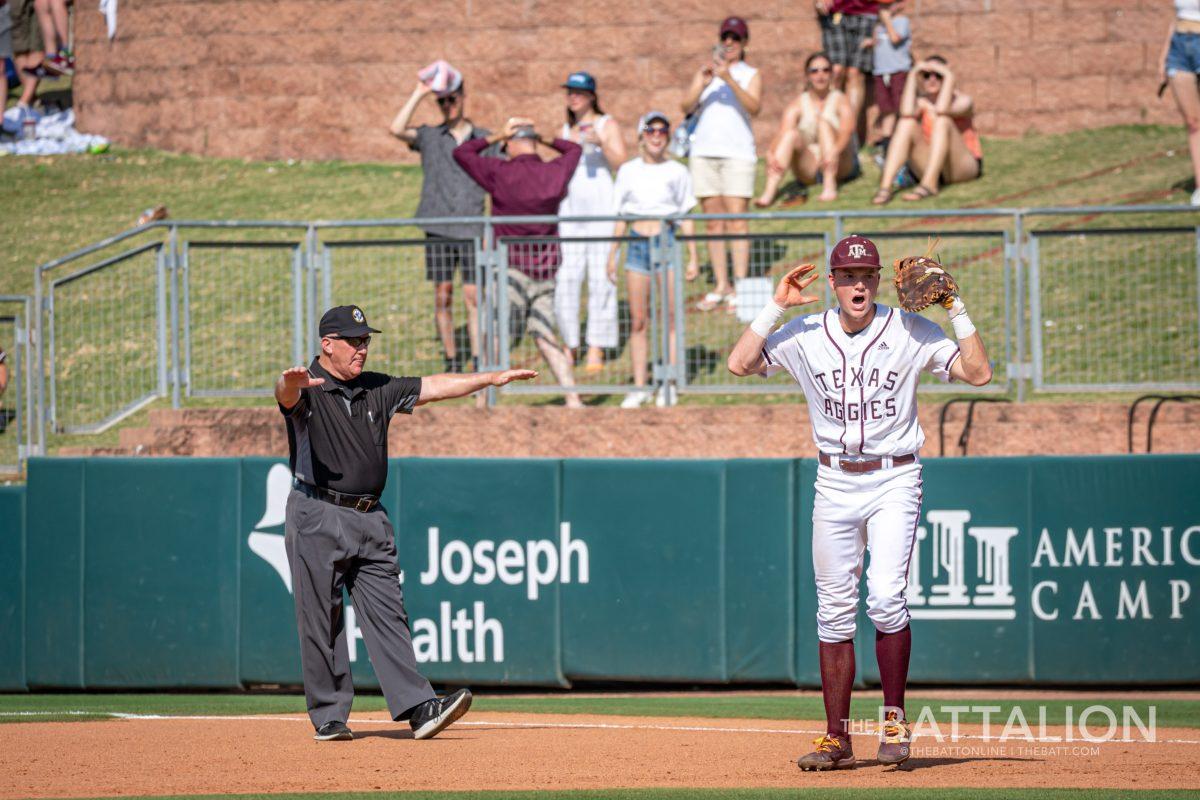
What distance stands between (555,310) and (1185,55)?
6.81m

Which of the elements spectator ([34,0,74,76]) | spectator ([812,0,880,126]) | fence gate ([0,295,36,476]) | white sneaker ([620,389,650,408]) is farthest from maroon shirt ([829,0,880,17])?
spectator ([34,0,74,76])

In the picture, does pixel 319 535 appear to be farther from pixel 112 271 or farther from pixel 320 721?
pixel 112 271

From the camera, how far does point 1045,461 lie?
11461 mm

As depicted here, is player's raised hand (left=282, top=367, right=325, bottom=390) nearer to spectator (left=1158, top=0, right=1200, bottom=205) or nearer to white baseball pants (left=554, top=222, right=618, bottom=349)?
white baseball pants (left=554, top=222, right=618, bottom=349)

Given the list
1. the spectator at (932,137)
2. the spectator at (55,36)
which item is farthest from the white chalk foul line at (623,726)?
the spectator at (55,36)

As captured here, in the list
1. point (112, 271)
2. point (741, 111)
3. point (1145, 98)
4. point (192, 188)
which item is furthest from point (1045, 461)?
point (192, 188)

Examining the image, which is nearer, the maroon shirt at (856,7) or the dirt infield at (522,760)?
the dirt infield at (522,760)

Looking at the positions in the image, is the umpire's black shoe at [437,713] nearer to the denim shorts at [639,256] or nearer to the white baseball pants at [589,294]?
the white baseball pants at [589,294]

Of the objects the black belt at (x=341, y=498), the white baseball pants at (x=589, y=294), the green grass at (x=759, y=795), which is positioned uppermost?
the white baseball pants at (x=589, y=294)

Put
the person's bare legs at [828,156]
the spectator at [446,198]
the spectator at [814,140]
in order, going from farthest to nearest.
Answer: the person's bare legs at [828,156] < the spectator at [814,140] < the spectator at [446,198]

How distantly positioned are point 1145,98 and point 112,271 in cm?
1293

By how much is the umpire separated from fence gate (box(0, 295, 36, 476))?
5.65 m

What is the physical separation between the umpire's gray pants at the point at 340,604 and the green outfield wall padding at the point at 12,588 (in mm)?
4592

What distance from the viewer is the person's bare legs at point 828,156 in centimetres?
1811
